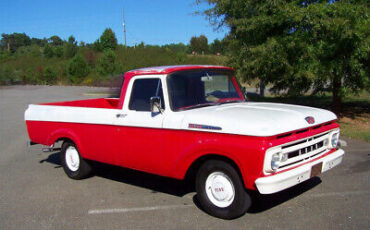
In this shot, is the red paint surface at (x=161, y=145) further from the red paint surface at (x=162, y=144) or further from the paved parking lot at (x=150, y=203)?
the paved parking lot at (x=150, y=203)

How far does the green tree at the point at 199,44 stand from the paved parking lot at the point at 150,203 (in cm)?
6963

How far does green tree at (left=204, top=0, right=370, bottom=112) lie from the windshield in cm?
465

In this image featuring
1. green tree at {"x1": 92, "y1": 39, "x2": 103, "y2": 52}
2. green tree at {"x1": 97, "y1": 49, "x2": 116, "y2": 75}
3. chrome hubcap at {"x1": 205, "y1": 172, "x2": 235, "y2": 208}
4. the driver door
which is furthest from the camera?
green tree at {"x1": 92, "y1": 39, "x2": 103, "y2": 52}

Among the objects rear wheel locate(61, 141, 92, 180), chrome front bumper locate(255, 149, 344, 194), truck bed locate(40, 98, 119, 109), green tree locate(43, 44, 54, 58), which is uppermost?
green tree locate(43, 44, 54, 58)

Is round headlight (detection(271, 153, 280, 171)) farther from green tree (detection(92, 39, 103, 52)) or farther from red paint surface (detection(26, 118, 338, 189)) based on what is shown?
green tree (detection(92, 39, 103, 52))

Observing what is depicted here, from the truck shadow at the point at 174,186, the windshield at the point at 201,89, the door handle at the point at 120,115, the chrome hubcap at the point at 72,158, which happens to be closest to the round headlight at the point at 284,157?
the truck shadow at the point at 174,186

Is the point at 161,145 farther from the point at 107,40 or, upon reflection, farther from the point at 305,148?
the point at 107,40

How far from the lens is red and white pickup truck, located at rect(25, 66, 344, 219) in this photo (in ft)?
13.0

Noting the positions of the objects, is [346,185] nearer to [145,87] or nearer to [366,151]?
[366,151]

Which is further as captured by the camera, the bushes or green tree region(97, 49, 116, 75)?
the bushes

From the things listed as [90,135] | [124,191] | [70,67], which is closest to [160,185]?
[124,191]

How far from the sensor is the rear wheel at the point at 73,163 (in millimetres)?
6254

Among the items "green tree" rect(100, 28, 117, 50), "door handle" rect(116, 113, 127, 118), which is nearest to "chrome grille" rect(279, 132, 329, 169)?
"door handle" rect(116, 113, 127, 118)

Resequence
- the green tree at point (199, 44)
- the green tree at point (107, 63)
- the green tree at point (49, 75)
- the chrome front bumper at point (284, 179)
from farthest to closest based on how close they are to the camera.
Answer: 1. the green tree at point (199, 44)
2. the green tree at point (49, 75)
3. the green tree at point (107, 63)
4. the chrome front bumper at point (284, 179)
